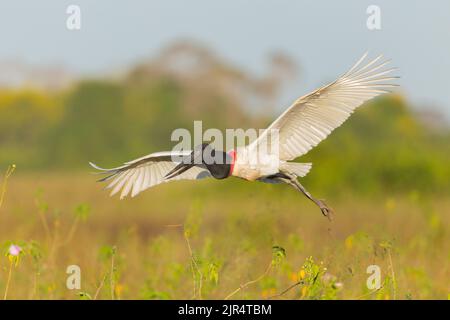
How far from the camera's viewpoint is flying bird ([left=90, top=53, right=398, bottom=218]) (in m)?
5.02

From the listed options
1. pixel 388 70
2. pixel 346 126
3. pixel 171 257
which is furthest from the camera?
pixel 346 126

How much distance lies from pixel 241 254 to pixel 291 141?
782mm

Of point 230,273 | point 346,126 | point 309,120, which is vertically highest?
point 346,126

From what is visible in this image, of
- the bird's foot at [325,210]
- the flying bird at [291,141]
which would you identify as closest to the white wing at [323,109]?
the flying bird at [291,141]

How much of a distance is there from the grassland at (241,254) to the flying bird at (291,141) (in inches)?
13.8

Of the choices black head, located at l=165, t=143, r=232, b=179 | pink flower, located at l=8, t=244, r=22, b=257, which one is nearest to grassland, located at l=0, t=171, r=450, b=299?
pink flower, located at l=8, t=244, r=22, b=257

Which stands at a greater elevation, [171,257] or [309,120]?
[309,120]

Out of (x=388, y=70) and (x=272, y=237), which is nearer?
(x=388, y=70)

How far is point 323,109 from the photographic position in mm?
5223

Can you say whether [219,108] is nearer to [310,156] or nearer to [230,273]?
[310,156]

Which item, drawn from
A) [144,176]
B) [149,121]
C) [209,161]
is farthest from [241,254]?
[149,121]
